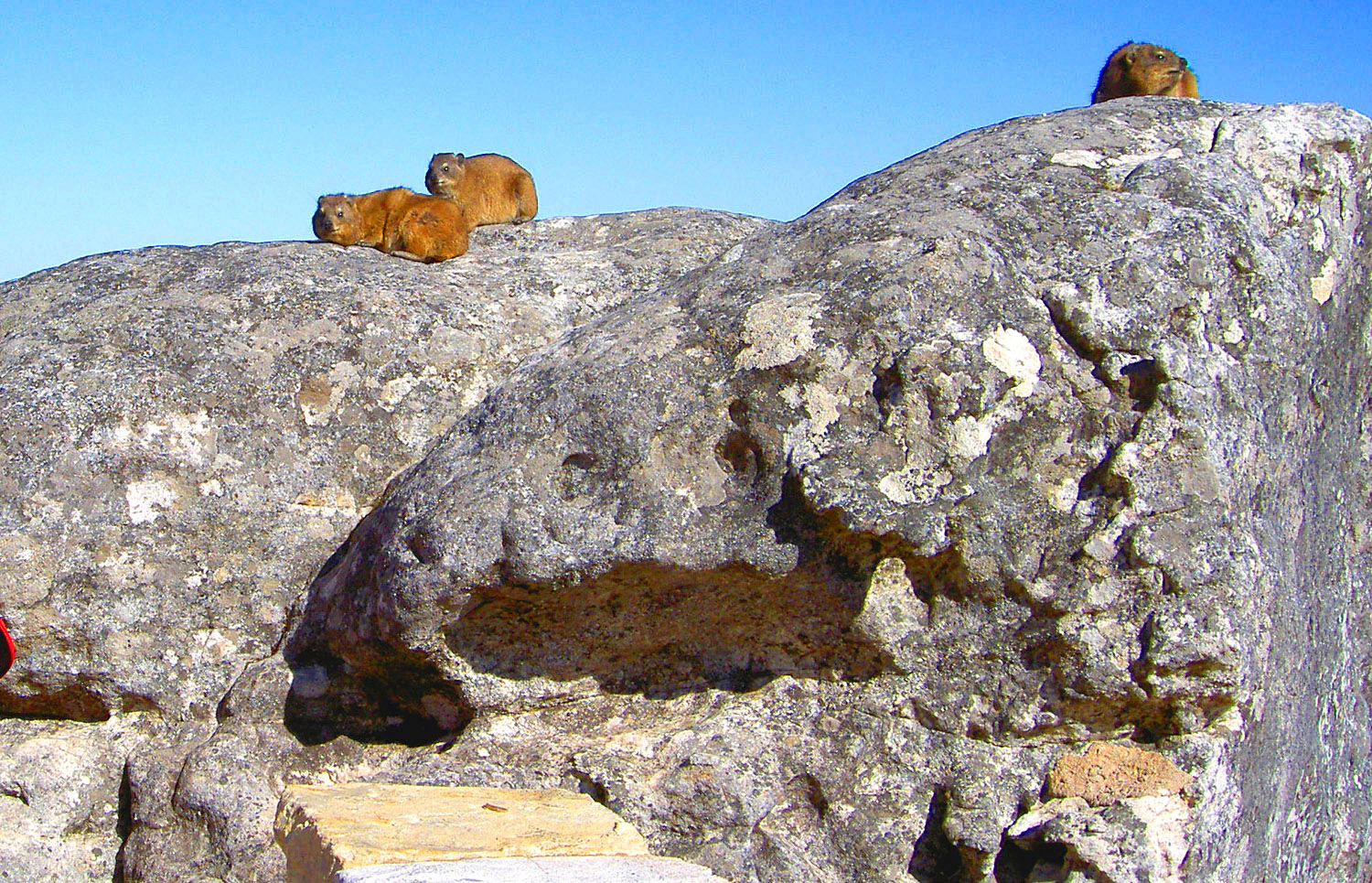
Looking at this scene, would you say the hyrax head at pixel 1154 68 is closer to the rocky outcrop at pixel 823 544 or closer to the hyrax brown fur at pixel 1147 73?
the hyrax brown fur at pixel 1147 73

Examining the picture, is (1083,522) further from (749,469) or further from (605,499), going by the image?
(605,499)

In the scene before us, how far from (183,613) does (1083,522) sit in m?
2.29

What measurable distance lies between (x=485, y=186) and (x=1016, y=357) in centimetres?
451

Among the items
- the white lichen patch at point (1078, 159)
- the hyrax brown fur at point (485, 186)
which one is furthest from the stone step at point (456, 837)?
the hyrax brown fur at point (485, 186)

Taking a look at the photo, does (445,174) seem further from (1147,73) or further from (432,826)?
(432,826)

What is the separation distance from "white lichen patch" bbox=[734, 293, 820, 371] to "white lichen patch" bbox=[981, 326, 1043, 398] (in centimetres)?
42

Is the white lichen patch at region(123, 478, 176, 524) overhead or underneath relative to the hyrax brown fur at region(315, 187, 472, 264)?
underneath

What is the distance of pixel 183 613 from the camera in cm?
321

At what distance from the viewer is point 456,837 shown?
8.02 feet

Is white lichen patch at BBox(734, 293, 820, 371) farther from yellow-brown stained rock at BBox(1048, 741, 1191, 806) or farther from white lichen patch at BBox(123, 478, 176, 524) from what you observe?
white lichen patch at BBox(123, 478, 176, 524)

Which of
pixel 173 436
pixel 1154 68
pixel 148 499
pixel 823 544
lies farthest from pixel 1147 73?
pixel 148 499

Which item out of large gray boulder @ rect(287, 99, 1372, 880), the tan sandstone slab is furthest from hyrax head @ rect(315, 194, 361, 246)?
the tan sandstone slab

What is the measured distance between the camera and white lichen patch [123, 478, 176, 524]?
10.6 feet

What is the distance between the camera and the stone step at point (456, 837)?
2.28 meters
